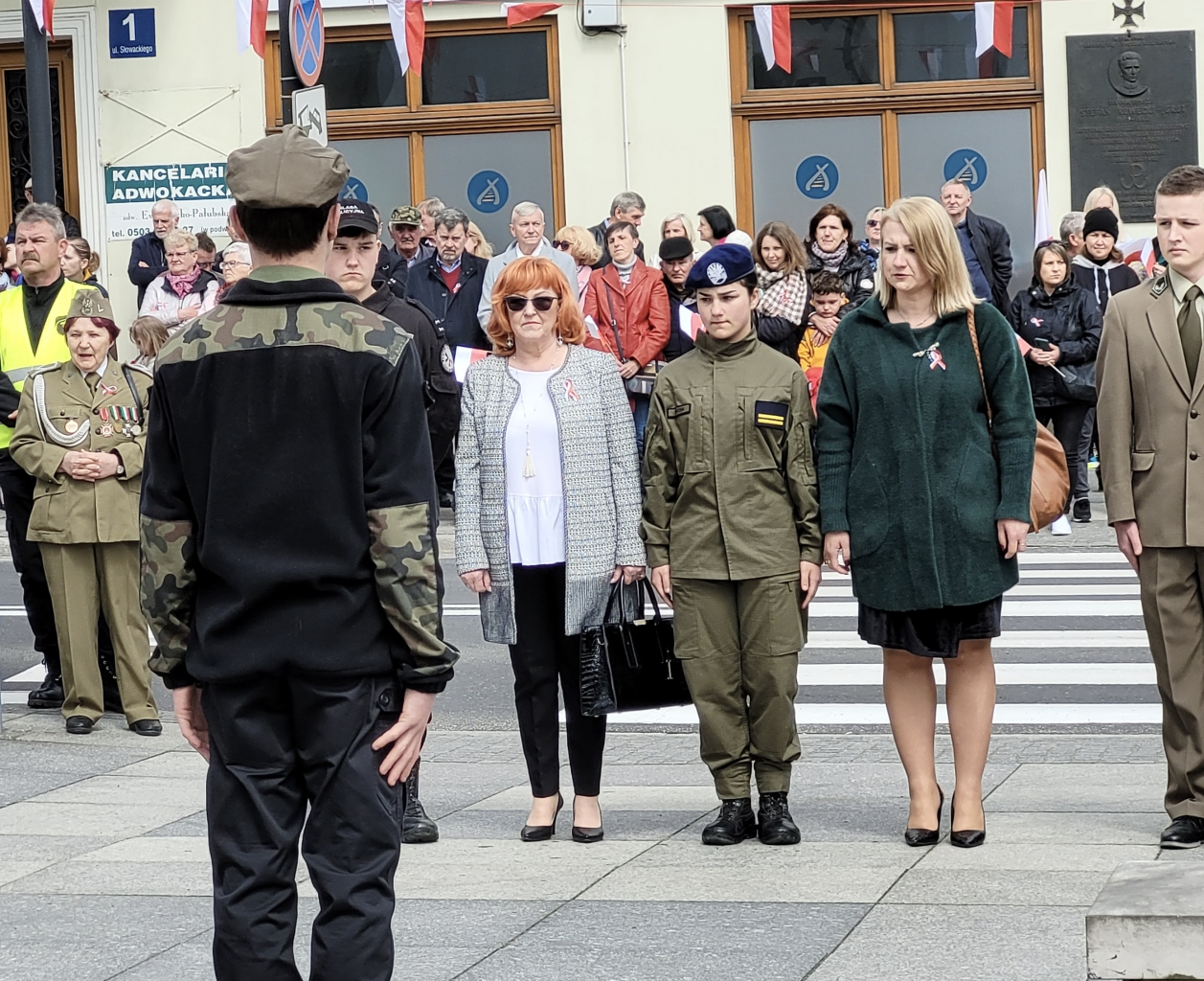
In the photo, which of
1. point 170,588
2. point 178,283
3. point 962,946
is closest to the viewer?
point 170,588

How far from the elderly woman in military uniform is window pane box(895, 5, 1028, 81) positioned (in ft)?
41.7

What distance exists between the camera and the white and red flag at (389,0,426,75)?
19547 mm

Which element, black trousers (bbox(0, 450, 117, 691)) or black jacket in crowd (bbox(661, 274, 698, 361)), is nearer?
black trousers (bbox(0, 450, 117, 691))

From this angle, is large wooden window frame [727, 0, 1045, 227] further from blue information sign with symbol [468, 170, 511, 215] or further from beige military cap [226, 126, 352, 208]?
beige military cap [226, 126, 352, 208]

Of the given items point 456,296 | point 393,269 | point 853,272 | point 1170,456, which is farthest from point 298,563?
point 393,269

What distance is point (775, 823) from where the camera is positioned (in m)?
6.77

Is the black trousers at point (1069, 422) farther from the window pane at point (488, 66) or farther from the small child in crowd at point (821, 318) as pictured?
the window pane at point (488, 66)

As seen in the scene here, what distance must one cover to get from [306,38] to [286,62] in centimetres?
32

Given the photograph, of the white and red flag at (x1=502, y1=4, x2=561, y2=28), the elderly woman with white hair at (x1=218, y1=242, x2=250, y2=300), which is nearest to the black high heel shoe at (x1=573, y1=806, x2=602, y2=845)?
the elderly woman with white hair at (x1=218, y1=242, x2=250, y2=300)

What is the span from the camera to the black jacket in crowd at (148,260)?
18.4 m

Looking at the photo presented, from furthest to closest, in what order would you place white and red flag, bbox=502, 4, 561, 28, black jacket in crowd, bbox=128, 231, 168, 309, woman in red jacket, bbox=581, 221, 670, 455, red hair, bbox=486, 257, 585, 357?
white and red flag, bbox=502, 4, 561, 28 < black jacket in crowd, bbox=128, 231, 168, 309 < woman in red jacket, bbox=581, 221, 670, 455 < red hair, bbox=486, 257, 585, 357

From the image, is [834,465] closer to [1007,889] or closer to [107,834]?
[1007,889]

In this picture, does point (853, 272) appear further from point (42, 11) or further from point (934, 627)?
point (934, 627)

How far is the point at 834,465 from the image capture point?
A: 675 centimetres
